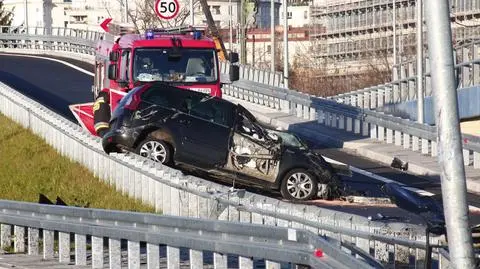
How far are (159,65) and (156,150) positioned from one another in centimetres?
377

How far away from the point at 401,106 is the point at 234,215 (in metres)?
28.1

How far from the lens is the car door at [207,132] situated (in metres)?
23.9

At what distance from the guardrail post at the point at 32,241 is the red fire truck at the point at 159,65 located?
11.2m

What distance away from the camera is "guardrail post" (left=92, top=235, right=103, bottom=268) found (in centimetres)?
1445

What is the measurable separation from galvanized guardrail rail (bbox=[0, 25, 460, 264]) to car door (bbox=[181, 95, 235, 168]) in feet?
3.62

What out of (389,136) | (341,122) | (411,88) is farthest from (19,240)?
(411,88)

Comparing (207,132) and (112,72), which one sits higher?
(112,72)

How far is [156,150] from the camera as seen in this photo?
24.1 m

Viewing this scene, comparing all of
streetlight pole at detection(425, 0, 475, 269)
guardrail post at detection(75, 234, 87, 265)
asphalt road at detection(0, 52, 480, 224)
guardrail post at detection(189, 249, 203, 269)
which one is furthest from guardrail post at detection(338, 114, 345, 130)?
streetlight pole at detection(425, 0, 475, 269)

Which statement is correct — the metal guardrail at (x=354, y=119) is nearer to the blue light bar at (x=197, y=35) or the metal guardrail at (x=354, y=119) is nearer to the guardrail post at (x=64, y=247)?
the blue light bar at (x=197, y=35)

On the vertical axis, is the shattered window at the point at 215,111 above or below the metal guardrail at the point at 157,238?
above

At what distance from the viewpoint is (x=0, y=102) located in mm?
37969

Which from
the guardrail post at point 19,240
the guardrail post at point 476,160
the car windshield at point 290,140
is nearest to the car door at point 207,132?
the car windshield at point 290,140

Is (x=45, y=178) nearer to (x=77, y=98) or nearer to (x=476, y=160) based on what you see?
(x=476, y=160)
